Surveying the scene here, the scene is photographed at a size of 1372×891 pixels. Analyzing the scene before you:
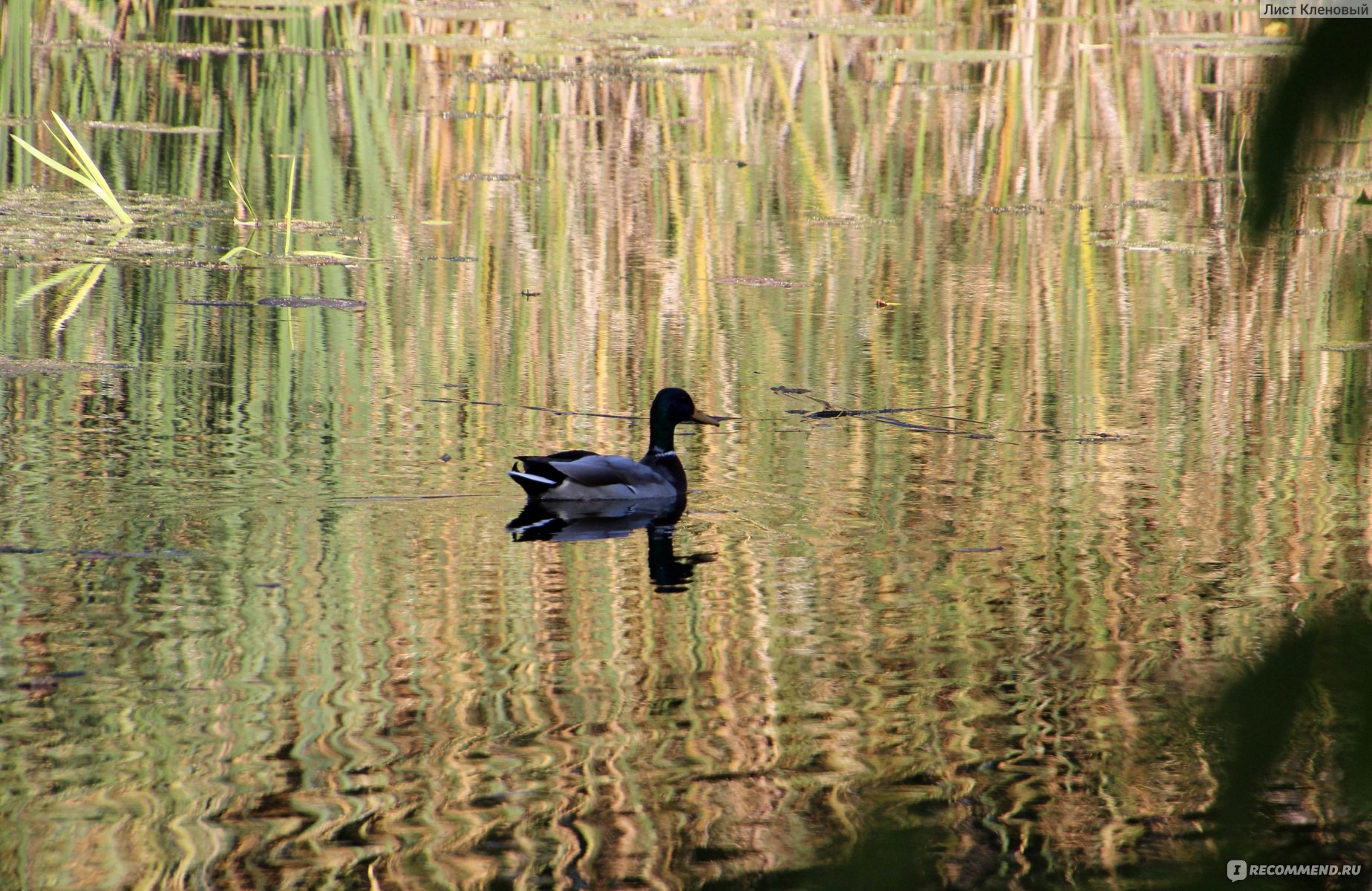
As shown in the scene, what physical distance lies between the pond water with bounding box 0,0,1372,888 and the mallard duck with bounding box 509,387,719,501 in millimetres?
160

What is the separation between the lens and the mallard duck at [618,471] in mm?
5492

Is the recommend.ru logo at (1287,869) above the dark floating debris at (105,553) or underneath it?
above

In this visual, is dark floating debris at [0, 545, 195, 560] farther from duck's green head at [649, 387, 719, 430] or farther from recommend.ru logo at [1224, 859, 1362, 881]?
recommend.ru logo at [1224, 859, 1362, 881]

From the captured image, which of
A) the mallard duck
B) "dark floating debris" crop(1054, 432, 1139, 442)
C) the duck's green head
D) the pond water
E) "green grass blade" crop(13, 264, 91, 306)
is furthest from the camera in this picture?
"green grass blade" crop(13, 264, 91, 306)

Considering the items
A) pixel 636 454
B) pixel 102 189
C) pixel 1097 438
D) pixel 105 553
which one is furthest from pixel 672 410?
pixel 102 189

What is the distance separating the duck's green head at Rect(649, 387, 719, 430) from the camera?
6125 millimetres

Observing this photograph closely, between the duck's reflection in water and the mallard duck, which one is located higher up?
the mallard duck

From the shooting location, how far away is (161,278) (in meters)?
8.27

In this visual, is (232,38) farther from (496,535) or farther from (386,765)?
(386,765)

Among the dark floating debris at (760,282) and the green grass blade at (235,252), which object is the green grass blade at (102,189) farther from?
the dark floating debris at (760,282)

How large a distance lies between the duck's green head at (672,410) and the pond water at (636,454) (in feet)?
0.67

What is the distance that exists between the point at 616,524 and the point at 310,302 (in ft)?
9.08

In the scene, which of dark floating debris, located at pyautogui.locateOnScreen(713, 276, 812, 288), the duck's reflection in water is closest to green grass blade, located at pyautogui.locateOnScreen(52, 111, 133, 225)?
dark floating debris, located at pyautogui.locateOnScreen(713, 276, 812, 288)

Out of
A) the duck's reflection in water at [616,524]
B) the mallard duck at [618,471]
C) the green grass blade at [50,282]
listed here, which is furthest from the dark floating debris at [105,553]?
the green grass blade at [50,282]
